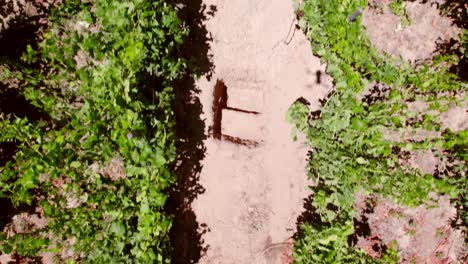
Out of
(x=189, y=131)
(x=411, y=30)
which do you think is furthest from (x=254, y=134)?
(x=411, y=30)

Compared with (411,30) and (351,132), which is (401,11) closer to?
(411,30)

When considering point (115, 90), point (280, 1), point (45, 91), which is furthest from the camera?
point (280, 1)

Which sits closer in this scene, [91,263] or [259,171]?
[91,263]

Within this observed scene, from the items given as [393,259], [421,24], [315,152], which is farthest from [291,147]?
[421,24]

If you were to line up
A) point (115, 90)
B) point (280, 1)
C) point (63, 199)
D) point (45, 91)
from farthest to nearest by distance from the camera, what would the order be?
point (280, 1) < point (45, 91) < point (63, 199) < point (115, 90)

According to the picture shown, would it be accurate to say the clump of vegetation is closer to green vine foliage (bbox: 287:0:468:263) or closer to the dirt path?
green vine foliage (bbox: 287:0:468:263)

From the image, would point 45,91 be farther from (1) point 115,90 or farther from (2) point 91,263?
(2) point 91,263
